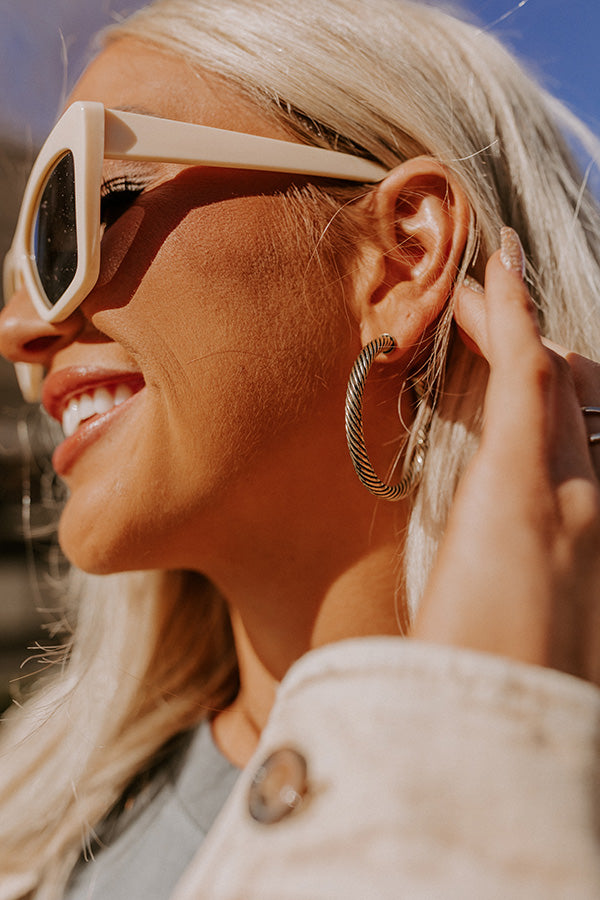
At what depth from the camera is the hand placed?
86 centimetres

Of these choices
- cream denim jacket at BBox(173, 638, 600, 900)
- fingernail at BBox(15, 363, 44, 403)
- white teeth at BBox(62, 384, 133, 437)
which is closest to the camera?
cream denim jacket at BBox(173, 638, 600, 900)

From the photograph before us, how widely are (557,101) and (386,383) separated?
2.57ft

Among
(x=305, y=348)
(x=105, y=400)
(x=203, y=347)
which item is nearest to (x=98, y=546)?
(x=105, y=400)

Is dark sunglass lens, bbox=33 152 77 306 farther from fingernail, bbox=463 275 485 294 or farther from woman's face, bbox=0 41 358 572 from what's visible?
fingernail, bbox=463 275 485 294

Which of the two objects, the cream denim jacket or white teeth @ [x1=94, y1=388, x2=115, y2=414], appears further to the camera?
white teeth @ [x1=94, y1=388, x2=115, y2=414]

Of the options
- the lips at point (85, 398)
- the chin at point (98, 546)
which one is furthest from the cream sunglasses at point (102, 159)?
the chin at point (98, 546)

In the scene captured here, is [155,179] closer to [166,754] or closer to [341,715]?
[341,715]

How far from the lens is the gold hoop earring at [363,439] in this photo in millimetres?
1243

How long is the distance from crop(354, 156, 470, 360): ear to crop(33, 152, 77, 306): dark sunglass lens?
531 mm

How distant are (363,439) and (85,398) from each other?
64 centimetres

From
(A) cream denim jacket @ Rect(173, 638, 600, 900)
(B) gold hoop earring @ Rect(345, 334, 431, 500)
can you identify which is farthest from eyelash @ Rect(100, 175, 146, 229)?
(A) cream denim jacket @ Rect(173, 638, 600, 900)

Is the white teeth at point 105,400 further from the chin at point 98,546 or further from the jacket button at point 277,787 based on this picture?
the jacket button at point 277,787

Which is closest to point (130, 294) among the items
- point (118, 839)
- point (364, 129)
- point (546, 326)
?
point (364, 129)

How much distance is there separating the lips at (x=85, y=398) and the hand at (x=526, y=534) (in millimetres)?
751
